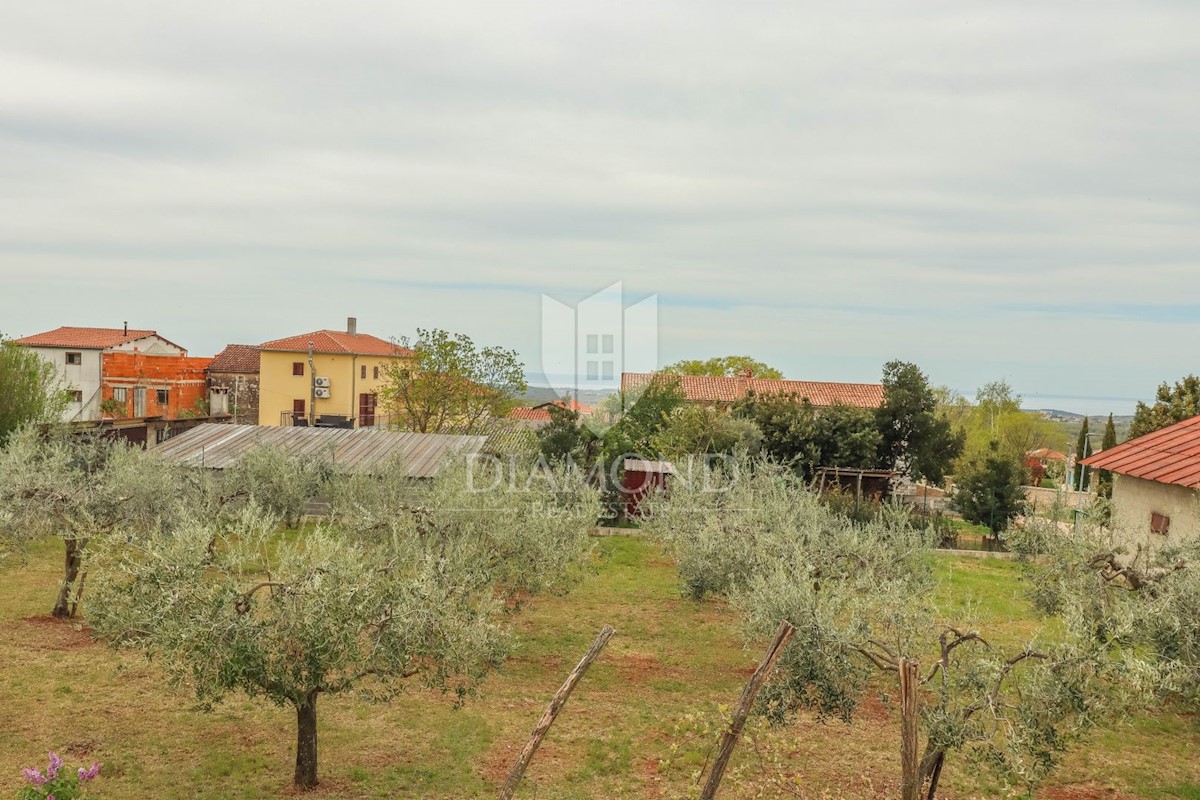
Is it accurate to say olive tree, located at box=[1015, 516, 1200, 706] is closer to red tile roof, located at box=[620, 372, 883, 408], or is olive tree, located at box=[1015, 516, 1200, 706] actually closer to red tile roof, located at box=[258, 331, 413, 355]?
red tile roof, located at box=[620, 372, 883, 408]

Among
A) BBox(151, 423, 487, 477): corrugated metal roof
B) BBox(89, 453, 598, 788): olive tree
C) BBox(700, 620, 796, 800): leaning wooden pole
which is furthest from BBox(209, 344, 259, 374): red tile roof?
BBox(700, 620, 796, 800): leaning wooden pole

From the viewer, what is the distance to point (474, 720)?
1264 centimetres

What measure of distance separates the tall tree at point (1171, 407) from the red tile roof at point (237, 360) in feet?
174

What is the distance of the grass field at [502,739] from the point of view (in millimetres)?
10438

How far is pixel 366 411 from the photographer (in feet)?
208

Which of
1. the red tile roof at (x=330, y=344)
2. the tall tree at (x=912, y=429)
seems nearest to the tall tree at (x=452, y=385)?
the red tile roof at (x=330, y=344)

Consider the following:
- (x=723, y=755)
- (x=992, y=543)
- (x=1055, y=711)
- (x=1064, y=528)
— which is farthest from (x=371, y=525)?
(x=992, y=543)

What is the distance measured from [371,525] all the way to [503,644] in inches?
182

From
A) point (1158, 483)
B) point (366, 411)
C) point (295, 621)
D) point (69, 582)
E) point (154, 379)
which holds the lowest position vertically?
point (69, 582)

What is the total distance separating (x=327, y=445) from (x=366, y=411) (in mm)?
35720

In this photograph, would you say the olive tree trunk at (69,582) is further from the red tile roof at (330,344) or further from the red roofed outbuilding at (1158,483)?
the red tile roof at (330,344)

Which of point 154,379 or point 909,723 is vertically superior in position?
point 154,379

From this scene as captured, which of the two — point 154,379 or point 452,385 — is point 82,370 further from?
point 452,385

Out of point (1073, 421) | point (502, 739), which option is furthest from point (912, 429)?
point (1073, 421)
